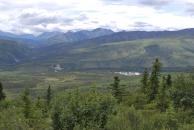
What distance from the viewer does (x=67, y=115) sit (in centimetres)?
8969

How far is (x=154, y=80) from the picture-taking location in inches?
5226

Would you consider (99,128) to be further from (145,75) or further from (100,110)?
(145,75)

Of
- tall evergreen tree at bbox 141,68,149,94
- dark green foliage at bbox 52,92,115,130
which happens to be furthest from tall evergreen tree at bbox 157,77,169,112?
dark green foliage at bbox 52,92,115,130

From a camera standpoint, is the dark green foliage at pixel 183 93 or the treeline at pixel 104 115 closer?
the treeline at pixel 104 115

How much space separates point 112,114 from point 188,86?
30299 mm

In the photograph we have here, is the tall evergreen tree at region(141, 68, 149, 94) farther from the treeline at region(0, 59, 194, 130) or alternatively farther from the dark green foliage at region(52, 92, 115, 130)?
the dark green foliage at region(52, 92, 115, 130)

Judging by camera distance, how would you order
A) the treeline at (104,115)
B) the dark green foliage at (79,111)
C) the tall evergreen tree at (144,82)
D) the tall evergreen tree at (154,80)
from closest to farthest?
the treeline at (104,115), the dark green foliage at (79,111), the tall evergreen tree at (154,80), the tall evergreen tree at (144,82)

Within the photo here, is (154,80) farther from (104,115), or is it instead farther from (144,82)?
(104,115)

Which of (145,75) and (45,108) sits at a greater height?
(145,75)

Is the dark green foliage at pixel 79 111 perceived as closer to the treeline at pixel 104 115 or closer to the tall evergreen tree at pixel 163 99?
the treeline at pixel 104 115

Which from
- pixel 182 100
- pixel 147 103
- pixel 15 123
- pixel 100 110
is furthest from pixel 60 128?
pixel 147 103

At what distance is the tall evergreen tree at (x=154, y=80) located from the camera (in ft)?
427

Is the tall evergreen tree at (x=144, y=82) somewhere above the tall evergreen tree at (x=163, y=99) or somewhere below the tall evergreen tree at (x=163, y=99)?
above

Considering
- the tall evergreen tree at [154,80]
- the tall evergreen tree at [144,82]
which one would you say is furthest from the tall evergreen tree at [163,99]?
the tall evergreen tree at [144,82]
